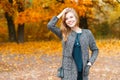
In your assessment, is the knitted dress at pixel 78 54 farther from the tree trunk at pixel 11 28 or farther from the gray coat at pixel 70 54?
the tree trunk at pixel 11 28

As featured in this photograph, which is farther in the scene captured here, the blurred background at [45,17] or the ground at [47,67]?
the blurred background at [45,17]

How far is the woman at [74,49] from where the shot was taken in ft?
16.5

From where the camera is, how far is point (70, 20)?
5.09 metres

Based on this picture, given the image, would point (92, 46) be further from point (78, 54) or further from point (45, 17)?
point (45, 17)

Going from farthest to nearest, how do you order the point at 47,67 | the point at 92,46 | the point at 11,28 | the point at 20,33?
the point at 11,28 < the point at 20,33 < the point at 47,67 < the point at 92,46

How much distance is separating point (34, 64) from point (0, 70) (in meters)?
1.99

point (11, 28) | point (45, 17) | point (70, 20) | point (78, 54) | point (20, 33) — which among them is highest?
point (70, 20)

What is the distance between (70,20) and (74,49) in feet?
1.26

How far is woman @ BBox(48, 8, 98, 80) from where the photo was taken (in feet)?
16.5

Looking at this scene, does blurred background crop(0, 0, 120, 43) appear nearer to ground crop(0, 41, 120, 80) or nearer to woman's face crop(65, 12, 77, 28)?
ground crop(0, 41, 120, 80)

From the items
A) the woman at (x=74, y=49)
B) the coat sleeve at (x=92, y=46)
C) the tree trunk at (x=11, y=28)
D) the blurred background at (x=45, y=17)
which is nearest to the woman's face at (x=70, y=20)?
the woman at (x=74, y=49)

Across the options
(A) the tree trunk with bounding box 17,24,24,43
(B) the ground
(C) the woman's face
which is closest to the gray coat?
(C) the woman's face

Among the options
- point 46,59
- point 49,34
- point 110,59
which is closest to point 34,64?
point 46,59

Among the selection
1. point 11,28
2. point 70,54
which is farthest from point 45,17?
point 70,54
